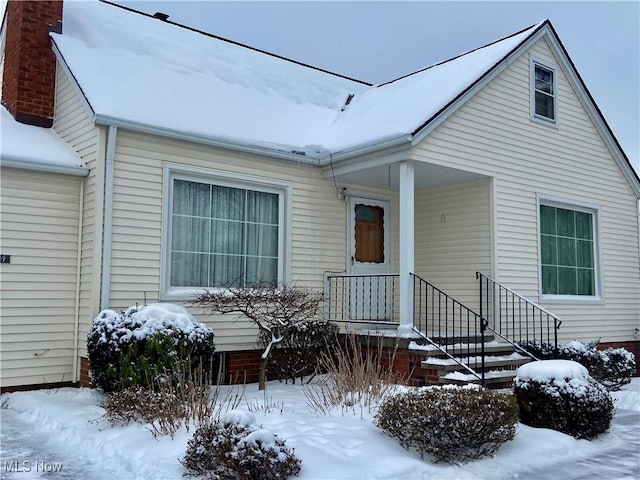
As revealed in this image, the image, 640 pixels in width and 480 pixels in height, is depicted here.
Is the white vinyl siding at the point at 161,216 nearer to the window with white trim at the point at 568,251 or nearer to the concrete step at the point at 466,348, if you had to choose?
the concrete step at the point at 466,348

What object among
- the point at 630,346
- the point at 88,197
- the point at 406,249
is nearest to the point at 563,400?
the point at 406,249

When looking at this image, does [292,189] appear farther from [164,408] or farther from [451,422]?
[451,422]

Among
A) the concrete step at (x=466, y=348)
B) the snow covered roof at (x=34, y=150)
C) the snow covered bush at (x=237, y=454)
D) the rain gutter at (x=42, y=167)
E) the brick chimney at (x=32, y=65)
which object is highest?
the brick chimney at (x=32, y=65)

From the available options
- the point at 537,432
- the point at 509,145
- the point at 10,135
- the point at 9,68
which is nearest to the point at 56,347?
the point at 10,135

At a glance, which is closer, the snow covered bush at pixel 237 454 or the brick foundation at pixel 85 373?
the snow covered bush at pixel 237 454

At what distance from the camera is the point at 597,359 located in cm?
934

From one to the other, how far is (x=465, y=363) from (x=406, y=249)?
1778mm

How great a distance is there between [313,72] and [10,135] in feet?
21.7

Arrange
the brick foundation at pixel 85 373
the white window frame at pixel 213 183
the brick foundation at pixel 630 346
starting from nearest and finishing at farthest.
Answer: the brick foundation at pixel 85 373, the white window frame at pixel 213 183, the brick foundation at pixel 630 346

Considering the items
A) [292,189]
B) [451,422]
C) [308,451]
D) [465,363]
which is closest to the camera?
[308,451]

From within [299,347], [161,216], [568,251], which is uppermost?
[161,216]

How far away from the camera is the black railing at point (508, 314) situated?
9969mm

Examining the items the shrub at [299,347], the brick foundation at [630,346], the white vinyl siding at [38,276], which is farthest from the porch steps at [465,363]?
the white vinyl siding at [38,276]

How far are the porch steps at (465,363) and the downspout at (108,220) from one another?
407cm
